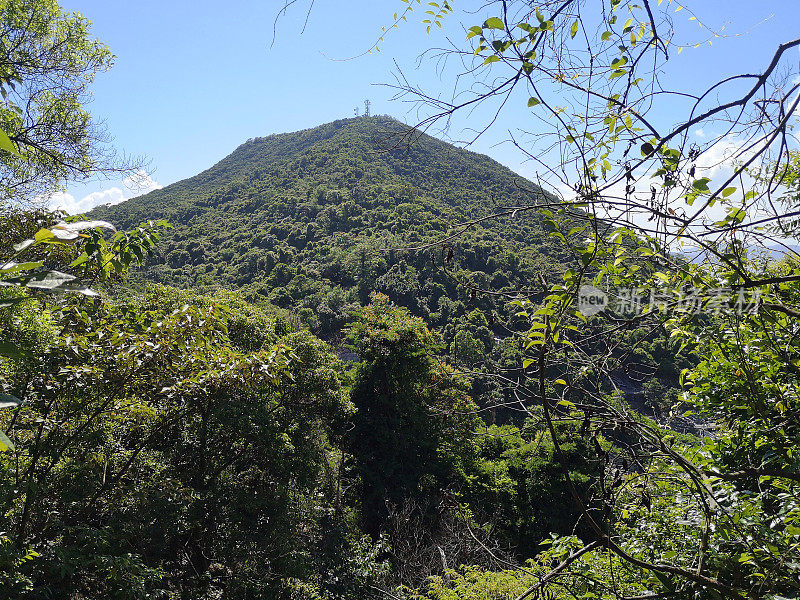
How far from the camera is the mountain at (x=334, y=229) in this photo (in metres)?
27.2

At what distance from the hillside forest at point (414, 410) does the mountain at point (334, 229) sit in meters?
8.66

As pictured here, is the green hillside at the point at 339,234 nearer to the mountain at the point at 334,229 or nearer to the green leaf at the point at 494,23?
the mountain at the point at 334,229

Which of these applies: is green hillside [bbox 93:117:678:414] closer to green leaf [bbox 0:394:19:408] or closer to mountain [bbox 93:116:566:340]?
mountain [bbox 93:116:566:340]

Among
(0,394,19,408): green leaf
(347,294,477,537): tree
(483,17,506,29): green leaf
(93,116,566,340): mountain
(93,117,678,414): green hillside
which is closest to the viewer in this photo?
(0,394,19,408): green leaf

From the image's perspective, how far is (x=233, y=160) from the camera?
65.1 meters

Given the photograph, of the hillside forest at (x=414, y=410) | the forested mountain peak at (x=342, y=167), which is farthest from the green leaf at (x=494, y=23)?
the forested mountain peak at (x=342, y=167)

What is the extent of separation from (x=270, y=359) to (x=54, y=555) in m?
2.17

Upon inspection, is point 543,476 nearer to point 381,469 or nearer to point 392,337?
point 381,469

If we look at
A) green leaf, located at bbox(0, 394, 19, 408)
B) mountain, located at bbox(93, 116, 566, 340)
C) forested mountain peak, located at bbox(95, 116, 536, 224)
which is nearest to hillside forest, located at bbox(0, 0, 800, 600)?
green leaf, located at bbox(0, 394, 19, 408)

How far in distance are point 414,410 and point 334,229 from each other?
29.3 metres

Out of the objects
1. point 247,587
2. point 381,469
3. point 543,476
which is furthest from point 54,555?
point 543,476

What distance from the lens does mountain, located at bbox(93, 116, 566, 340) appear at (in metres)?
27.2

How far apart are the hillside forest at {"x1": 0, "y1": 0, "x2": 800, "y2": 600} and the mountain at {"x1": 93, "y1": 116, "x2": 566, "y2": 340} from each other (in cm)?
866

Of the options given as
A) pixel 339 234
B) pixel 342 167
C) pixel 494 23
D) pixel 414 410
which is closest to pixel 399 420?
pixel 414 410
